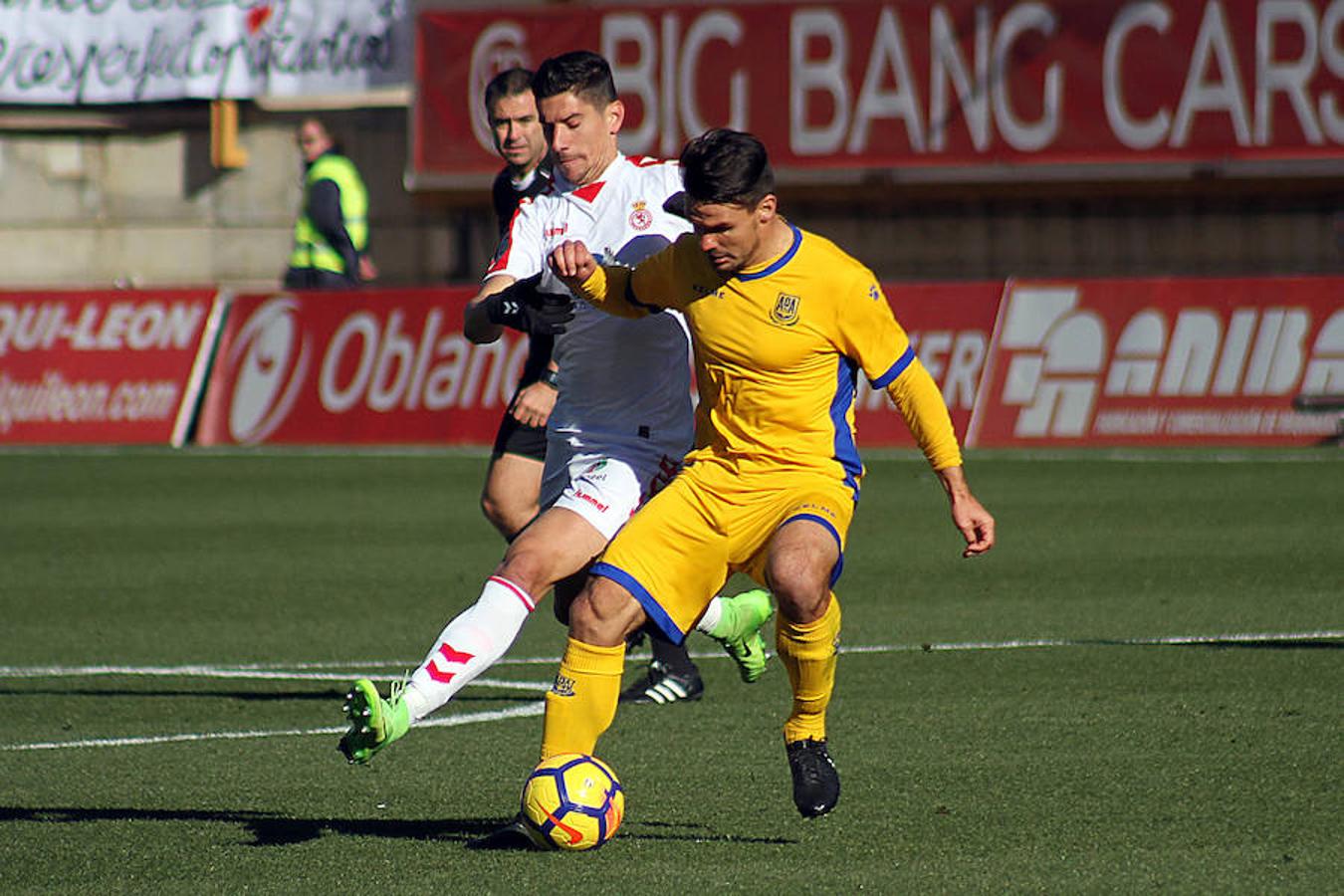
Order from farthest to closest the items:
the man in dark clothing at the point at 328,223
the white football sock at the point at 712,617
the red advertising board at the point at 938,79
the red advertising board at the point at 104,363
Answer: the red advertising board at the point at 938,79 → the red advertising board at the point at 104,363 → the man in dark clothing at the point at 328,223 → the white football sock at the point at 712,617

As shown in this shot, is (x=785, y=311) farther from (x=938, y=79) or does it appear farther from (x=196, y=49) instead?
(x=196, y=49)

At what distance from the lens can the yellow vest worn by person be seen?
20219 mm

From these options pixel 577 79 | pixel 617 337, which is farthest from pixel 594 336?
pixel 577 79

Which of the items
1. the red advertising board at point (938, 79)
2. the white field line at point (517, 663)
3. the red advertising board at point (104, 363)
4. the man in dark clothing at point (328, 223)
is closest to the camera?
the white field line at point (517, 663)

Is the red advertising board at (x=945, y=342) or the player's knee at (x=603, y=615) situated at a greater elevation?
the player's knee at (x=603, y=615)

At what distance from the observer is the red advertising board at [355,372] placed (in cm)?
1945

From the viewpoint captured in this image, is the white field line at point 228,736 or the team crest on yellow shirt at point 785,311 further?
the white field line at point 228,736

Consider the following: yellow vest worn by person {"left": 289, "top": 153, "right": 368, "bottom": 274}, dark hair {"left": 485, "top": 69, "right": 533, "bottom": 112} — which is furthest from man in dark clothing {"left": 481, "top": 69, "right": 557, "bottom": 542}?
yellow vest worn by person {"left": 289, "top": 153, "right": 368, "bottom": 274}

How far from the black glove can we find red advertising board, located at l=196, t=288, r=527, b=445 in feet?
41.1

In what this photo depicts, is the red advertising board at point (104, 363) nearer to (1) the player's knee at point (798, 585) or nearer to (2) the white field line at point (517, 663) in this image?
(2) the white field line at point (517, 663)

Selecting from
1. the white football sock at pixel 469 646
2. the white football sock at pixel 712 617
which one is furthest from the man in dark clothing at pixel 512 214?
the white football sock at pixel 469 646

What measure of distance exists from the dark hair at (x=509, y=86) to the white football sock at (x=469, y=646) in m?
2.40

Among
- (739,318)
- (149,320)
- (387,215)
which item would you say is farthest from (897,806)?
(387,215)

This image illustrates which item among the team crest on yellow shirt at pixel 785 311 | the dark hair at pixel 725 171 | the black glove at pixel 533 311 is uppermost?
the dark hair at pixel 725 171
